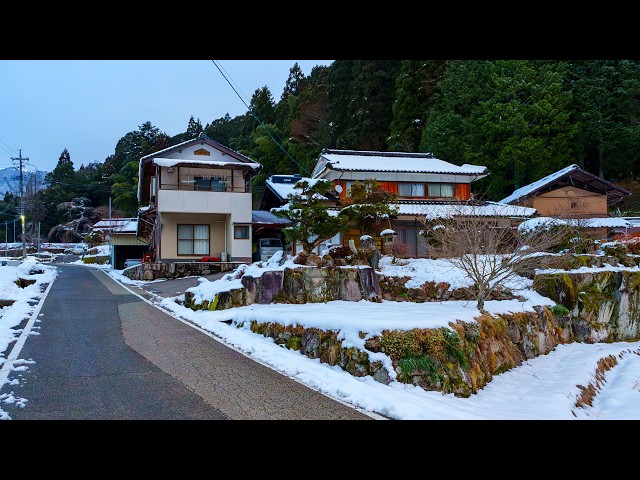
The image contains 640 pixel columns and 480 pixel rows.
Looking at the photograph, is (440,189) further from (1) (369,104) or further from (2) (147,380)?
(2) (147,380)

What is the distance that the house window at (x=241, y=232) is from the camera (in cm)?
2117

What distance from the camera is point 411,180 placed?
23.3m

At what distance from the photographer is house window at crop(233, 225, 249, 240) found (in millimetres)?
21172

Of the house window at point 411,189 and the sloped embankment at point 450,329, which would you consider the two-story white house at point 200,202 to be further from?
the sloped embankment at point 450,329

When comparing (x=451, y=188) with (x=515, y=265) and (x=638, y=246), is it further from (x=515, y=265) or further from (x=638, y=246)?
(x=515, y=265)

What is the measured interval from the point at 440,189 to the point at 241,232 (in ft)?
35.2

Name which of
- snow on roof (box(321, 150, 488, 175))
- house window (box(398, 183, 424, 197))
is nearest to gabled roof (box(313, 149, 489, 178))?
snow on roof (box(321, 150, 488, 175))

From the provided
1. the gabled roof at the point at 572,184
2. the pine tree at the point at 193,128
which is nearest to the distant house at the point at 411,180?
the gabled roof at the point at 572,184

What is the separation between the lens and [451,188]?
78.3 ft

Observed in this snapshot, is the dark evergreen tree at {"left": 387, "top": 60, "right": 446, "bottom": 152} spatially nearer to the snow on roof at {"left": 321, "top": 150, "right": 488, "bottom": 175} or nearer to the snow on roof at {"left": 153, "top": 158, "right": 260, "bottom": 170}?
the snow on roof at {"left": 321, "top": 150, "right": 488, "bottom": 175}

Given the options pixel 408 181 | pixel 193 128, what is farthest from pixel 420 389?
pixel 193 128

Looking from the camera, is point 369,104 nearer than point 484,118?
No

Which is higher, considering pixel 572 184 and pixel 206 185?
pixel 572 184
